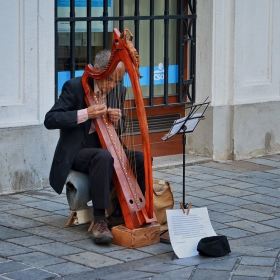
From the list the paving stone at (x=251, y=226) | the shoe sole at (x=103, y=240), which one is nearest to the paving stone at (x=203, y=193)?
the paving stone at (x=251, y=226)

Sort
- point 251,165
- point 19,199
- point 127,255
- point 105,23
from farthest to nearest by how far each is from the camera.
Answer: point 251,165 < point 105,23 < point 19,199 < point 127,255

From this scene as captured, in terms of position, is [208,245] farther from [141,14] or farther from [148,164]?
[141,14]

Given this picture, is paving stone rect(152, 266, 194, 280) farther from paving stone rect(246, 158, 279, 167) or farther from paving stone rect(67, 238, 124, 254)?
paving stone rect(246, 158, 279, 167)

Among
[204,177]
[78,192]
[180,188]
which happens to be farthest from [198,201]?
[78,192]

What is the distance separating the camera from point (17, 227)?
6.22 m

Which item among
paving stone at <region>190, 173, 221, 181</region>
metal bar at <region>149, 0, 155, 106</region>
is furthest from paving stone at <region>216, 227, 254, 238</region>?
metal bar at <region>149, 0, 155, 106</region>

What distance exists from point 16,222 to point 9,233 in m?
0.34

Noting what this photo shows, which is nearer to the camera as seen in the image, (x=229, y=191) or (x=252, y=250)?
(x=252, y=250)

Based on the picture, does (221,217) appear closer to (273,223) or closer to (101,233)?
(273,223)

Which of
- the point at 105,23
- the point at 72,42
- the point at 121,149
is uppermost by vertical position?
the point at 105,23

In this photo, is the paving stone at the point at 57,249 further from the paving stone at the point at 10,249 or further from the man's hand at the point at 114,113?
the man's hand at the point at 114,113

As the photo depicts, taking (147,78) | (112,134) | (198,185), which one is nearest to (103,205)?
(112,134)

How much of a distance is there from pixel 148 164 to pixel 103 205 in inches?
23.3

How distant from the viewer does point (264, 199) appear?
24.4ft
